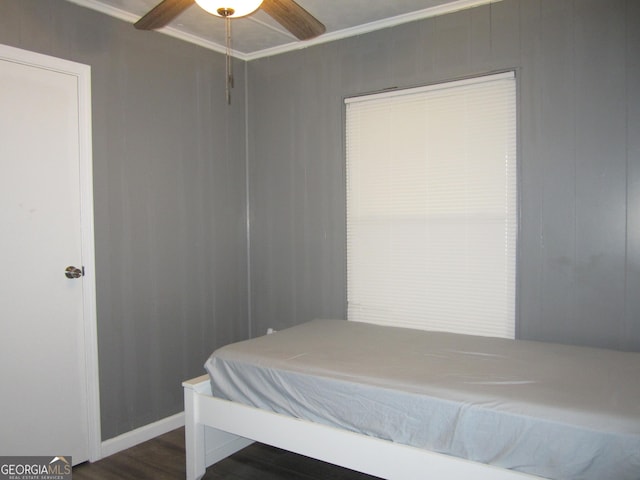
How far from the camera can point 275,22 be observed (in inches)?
123

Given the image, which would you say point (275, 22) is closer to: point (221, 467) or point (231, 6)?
point (231, 6)

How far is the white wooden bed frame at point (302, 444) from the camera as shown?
185 cm

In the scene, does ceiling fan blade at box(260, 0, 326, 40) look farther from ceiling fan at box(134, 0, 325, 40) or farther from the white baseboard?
the white baseboard

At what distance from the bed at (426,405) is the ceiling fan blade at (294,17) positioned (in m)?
1.49

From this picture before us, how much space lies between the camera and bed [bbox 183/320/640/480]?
167cm

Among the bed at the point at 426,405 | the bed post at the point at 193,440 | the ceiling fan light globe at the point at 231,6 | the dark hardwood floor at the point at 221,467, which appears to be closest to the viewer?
the bed at the point at 426,405

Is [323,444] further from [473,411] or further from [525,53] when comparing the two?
[525,53]

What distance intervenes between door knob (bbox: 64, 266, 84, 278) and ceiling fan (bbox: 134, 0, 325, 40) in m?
1.32

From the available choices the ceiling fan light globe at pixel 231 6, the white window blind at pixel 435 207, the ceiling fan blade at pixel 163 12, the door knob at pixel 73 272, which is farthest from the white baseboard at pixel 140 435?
the ceiling fan light globe at pixel 231 6

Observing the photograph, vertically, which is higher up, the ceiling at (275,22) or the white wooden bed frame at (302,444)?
the ceiling at (275,22)

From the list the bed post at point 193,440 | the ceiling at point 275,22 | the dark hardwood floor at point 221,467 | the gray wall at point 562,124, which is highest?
the ceiling at point 275,22

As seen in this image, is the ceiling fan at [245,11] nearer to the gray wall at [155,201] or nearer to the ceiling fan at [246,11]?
the ceiling fan at [246,11]

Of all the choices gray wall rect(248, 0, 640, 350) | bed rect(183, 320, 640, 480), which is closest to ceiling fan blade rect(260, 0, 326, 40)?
gray wall rect(248, 0, 640, 350)

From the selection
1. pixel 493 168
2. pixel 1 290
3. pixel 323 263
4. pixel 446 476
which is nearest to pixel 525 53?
pixel 493 168
